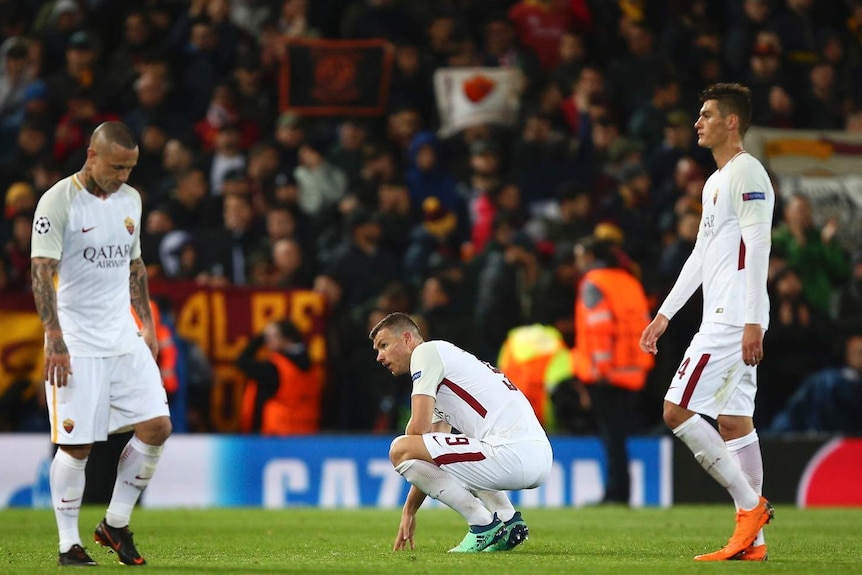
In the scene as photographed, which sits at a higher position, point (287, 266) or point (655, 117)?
point (655, 117)

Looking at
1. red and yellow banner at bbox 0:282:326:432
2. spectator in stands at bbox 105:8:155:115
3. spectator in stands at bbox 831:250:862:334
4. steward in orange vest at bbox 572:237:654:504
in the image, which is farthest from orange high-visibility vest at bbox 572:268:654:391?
spectator in stands at bbox 105:8:155:115

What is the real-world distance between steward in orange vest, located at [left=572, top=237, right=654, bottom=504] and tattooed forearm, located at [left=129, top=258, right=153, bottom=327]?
218 inches

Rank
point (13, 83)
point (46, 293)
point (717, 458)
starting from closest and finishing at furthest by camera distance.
→ 1. point (46, 293)
2. point (717, 458)
3. point (13, 83)

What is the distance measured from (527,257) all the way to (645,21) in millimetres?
5756

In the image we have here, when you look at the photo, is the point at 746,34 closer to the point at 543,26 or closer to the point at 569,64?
the point at 569,64

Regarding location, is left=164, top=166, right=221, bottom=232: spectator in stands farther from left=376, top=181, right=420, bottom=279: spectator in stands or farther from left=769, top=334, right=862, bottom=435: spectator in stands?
left=769, top=334, right=862, bottom=435: spectator in stands

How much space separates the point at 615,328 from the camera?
42.2ft

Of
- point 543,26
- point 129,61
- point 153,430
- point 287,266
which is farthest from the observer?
point 543,26

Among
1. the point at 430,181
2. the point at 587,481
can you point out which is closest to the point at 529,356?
the point at 587,481

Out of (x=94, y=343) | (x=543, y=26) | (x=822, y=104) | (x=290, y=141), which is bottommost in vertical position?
(x=94, y=343)

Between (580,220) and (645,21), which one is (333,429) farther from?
(645,21)

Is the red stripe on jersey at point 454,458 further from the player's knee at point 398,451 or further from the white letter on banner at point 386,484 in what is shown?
the white letter on banner at point 386,484

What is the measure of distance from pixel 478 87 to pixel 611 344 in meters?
5.47

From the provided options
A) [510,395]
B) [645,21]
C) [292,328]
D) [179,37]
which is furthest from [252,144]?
[510,395]
